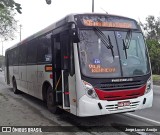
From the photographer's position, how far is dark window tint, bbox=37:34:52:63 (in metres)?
9.64

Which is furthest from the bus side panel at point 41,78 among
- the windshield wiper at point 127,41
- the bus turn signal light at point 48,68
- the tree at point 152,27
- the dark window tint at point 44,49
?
the tree at point 152,27

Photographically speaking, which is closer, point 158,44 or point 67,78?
point 67,78

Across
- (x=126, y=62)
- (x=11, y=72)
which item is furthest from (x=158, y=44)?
(x=126, y=62)

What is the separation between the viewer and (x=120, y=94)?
7531mm

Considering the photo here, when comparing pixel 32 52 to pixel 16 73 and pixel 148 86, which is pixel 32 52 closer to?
pixel 16 73

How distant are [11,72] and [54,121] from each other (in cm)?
943

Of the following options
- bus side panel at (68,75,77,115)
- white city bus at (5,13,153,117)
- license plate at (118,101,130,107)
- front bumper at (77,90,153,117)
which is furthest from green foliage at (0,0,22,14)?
license plate at (118,101,130,107)

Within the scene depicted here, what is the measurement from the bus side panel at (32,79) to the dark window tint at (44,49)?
87 cm

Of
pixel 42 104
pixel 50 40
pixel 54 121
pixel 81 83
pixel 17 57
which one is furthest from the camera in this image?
pixel 17 57

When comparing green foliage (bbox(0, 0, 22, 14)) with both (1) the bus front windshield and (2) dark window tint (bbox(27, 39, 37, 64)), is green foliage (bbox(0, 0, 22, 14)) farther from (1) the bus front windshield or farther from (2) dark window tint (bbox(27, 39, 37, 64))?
(2) dark window tint (bbox(27, 39, 37, 64))

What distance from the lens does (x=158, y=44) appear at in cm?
3753

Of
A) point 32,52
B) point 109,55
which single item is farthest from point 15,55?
point 109,55

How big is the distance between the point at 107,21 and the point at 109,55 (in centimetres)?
100

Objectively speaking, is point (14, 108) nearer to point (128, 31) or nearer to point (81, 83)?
point (81, 83)
